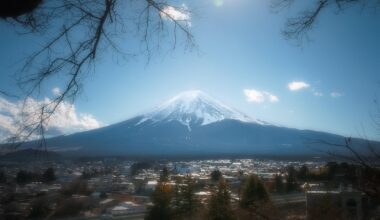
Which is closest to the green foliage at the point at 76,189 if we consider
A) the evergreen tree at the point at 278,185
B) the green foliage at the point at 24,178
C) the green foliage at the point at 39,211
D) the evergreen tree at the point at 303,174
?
the green foliage at the point at 24,178

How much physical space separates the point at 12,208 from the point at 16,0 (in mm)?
22751

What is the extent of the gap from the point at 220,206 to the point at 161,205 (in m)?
4.90

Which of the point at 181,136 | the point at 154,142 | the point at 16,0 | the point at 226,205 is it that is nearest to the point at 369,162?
the point at 16,0

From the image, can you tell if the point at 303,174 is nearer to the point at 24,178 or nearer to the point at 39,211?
the point at 39,211

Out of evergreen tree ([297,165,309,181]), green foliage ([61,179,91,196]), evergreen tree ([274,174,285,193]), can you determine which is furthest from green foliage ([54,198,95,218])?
evergreen tree ([297,165,309,181])

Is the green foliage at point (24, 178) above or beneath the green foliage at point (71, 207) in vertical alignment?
above

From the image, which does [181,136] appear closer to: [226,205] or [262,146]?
[262,146]

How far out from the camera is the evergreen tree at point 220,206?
17.8 metres

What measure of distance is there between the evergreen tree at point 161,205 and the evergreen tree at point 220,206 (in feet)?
10.6

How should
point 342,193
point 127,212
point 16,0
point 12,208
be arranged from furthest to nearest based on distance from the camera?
Result: point 127,212, point 12,208, point 342,193, point 16,0

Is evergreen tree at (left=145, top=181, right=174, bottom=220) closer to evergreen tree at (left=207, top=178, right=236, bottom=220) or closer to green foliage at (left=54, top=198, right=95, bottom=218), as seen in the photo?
evergreen tree at (left=207, top=178, right=236, bottom=220)

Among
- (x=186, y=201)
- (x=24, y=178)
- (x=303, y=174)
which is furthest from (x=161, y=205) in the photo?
(x=24, y=178)

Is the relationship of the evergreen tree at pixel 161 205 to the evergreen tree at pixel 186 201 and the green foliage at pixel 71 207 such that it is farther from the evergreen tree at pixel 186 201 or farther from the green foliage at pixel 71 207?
the green foliage at pixel 71 207

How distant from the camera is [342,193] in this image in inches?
711
